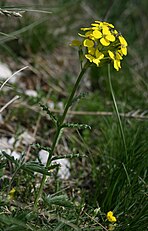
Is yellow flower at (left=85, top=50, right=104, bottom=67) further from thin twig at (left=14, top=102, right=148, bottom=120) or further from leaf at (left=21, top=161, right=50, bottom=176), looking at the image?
thin twig at (left=14, top=102, right=148, bottom=120)

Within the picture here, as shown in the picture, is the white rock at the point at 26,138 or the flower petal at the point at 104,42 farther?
the white rock at the point at 26,138

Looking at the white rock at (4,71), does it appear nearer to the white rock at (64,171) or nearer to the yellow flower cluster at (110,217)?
the white rock at (64,171)

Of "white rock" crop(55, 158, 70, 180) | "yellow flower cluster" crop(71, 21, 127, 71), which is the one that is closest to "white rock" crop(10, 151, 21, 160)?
"white rock" crop(55, 158, 70, 180)

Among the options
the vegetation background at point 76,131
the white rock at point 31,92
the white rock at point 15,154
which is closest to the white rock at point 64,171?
the vegetation background at point 76,131

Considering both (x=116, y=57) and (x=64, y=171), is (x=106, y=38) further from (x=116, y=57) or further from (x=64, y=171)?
(x=64, y=171)

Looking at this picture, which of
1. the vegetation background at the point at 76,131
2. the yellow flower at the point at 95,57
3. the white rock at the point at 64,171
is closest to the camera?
the yellow flower at the point at 95,57

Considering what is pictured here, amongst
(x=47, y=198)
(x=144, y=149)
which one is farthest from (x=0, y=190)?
(x=144, y=149)

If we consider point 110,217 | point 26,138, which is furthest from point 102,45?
point 26,138

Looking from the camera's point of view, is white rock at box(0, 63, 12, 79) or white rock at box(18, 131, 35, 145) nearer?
white rock at box(18, 131, 35, 145)

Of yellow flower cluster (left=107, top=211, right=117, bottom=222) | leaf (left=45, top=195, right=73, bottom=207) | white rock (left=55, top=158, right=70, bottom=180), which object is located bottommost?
yellow flower cluster (left=107, top=211, right=117, bottom=222)
